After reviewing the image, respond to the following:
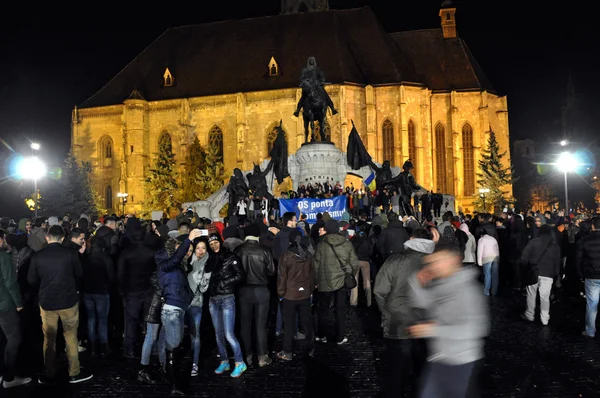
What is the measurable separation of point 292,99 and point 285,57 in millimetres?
4923

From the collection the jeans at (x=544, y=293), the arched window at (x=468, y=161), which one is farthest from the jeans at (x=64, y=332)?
the arched window at (x=468, y=161)

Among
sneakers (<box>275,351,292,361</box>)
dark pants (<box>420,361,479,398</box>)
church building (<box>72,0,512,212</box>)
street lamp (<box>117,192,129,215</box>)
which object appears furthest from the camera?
street lamp (<box>117,192,129,215</box>)

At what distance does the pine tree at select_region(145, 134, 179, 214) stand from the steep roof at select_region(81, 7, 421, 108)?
19.7 ft

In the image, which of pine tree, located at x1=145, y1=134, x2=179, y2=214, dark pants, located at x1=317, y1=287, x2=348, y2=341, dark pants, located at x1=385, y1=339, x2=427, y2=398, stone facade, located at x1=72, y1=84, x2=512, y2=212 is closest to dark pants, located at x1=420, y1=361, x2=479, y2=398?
dark pants, located at x1=385, y1=339, x2=427, y2=398

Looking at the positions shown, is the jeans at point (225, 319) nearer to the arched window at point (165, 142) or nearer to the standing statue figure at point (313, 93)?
the standing statue figure at point (313, 93)

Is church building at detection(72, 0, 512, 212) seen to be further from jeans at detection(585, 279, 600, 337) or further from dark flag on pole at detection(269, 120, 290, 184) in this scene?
jeans at detection(585, 279, 600, 337)

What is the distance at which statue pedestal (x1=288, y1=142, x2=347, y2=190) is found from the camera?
24578mm

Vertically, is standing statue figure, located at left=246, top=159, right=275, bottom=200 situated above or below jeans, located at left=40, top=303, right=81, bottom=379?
above

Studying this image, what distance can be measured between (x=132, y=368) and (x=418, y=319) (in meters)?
4.96

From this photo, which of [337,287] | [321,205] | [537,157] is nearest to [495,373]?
[337,287]

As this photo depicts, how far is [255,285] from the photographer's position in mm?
8133

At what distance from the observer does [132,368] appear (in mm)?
8273

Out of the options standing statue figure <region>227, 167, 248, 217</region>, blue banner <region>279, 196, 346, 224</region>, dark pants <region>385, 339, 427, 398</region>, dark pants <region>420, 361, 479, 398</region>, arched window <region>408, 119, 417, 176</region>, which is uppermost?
arched window <region>408, 119, 417, 176</region>

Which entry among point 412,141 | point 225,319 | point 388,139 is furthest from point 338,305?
point 412,141
